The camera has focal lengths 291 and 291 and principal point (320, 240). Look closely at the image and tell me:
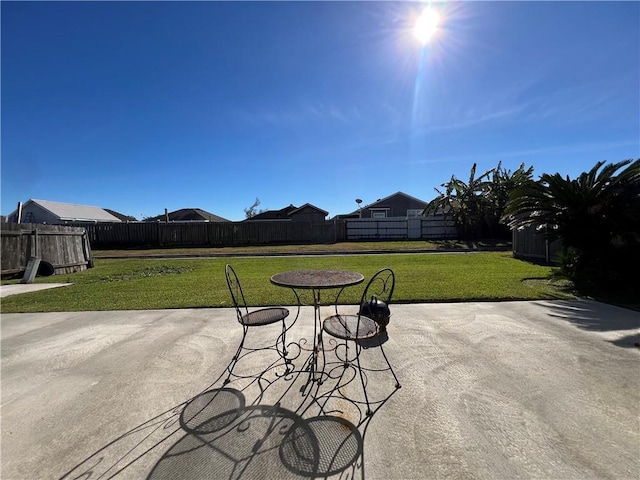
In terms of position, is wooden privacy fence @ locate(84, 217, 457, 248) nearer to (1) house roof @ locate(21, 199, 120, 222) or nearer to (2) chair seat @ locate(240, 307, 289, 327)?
(1) house roof @ locate(21, 199, 120, 222)

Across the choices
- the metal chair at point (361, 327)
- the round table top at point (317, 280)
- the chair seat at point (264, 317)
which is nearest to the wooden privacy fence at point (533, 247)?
the metal chair at point (361, 327)

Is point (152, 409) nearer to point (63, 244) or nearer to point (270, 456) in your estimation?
point (270, 456)

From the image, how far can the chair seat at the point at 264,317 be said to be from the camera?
2765mm

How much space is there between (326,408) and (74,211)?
39.2m

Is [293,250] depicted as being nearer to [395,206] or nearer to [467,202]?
[467,202]

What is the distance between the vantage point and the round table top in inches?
101

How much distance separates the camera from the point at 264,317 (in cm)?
294

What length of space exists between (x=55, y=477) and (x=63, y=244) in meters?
11.3

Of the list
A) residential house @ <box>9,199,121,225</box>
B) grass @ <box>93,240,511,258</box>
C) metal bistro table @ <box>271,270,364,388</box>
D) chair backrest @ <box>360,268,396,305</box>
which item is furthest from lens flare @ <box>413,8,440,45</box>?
residential house @ <box>9,199,121,225</box>

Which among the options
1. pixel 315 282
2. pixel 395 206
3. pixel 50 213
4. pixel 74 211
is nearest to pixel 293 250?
pixel 315 282

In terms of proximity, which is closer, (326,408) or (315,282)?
(326,408)

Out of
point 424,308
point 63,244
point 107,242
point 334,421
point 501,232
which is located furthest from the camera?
point 501,232

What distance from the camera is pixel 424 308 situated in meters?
4.76

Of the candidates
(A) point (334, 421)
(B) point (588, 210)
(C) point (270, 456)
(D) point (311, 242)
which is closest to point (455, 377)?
(A) point (334, 421)
